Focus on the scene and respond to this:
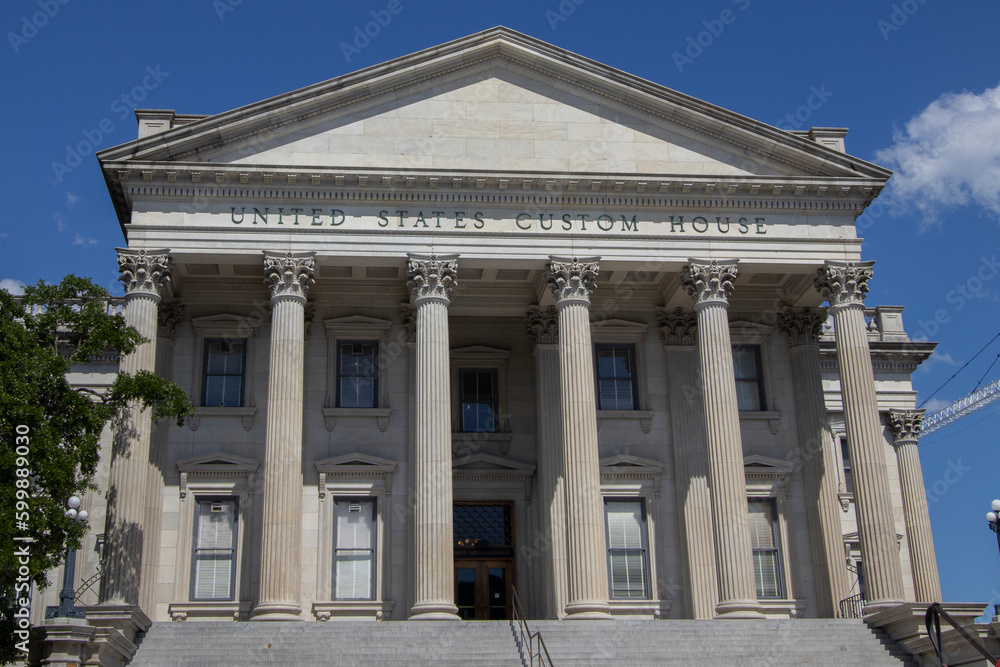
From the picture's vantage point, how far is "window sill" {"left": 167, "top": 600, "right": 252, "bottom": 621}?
2784 cm

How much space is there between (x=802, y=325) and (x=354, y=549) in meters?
13.8

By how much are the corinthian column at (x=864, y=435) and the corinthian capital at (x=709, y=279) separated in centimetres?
251

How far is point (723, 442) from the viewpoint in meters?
Result: 27.1

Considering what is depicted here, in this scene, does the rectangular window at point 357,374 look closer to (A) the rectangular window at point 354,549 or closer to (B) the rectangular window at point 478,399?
(B) the rectangular window at point 478,399

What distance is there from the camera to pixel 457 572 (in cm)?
3100

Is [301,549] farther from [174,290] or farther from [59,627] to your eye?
[59,627]

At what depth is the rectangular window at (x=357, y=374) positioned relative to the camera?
3081 centimetres

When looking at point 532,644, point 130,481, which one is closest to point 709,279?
point 532,644

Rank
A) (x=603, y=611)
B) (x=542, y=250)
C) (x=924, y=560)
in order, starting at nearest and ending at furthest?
(x=603, y=611) → (x=542, y=250) → (x=924, y=560)

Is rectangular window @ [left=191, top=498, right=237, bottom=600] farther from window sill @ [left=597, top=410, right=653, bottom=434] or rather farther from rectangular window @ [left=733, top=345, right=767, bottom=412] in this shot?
rectangular window @ [left=733, top=345, right=767, bottom=412]

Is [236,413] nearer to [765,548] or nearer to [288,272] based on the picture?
[288,272]

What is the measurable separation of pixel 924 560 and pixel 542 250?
43.1 feet

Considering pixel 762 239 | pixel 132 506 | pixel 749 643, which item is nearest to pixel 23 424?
pixel 132 506

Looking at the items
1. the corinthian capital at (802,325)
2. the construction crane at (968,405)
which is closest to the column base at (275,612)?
the corinthian capital at (802,325)
